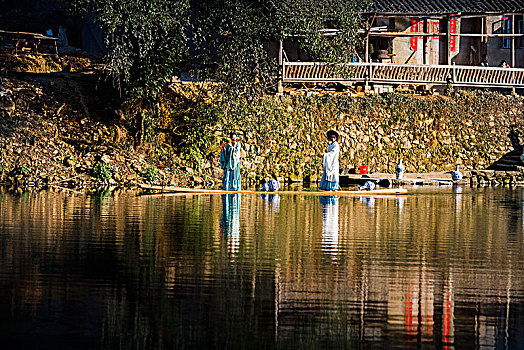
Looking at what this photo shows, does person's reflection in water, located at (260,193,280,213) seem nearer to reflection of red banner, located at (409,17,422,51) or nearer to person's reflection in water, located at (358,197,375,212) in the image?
person's reflection in water, located at (358,197,375,212)

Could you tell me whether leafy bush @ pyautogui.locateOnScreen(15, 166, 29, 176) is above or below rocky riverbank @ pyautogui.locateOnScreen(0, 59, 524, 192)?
below

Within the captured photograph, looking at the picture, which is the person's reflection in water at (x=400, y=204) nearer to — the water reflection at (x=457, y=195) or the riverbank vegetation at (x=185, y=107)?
the water reflection at (x=457, y=195)

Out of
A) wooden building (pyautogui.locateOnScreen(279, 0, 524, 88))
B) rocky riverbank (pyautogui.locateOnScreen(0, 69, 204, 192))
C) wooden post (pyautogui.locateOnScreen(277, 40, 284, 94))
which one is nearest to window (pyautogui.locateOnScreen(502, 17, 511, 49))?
wooden building (pyautogui.locateOnScreen(279, 0, 524, 88))

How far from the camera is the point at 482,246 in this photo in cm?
1275

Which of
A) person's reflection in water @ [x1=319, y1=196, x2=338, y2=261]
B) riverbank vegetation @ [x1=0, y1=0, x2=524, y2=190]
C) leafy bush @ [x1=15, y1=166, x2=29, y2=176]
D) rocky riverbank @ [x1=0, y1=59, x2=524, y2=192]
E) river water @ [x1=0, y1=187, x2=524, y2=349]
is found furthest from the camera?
rocky riverbank @ [x1=0, y1=59, x2=524, y2=192]

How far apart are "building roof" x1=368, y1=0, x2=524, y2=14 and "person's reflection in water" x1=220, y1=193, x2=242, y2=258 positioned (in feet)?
51.9

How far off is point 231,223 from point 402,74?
22.1m

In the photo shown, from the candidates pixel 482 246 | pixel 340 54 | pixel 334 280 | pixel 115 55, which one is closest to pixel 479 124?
pixel 340 54

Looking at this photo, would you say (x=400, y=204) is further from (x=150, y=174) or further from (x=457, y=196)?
(x=150, y=174)

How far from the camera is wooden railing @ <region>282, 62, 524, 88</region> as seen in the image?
33.8 m

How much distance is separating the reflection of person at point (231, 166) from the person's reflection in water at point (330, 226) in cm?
303

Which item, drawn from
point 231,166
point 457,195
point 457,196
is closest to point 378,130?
point 457,195

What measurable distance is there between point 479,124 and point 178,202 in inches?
816

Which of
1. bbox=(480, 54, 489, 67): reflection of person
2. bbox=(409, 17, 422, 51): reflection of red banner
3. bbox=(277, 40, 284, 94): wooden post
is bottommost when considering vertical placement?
bbox=(277, 40, 284, 94): wooden post
